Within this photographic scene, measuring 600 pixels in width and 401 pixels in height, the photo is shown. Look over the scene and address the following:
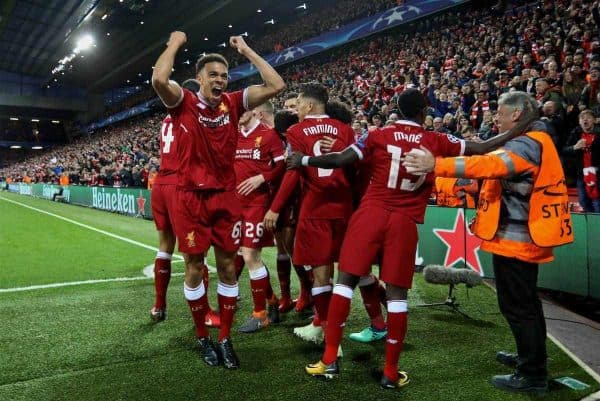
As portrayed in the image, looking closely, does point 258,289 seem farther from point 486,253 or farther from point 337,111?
point 486,253

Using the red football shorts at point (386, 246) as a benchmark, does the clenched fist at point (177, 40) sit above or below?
above

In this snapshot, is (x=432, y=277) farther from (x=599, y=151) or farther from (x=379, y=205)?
(x=599, y=151)

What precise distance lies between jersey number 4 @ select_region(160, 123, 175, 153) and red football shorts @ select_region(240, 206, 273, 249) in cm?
95

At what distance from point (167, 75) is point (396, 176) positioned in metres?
1.71

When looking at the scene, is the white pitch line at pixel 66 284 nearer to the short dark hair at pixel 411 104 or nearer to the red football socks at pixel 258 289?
the red football socks at pixel 258 289

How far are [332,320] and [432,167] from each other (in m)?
1.28

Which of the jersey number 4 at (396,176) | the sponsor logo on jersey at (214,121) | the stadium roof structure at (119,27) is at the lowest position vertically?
the jersey number 4 at (396,176)

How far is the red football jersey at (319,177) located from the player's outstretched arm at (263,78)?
0.41 metres

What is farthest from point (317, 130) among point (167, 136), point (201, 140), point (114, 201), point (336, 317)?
point (114, 201)

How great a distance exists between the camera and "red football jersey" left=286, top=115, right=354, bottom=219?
3893 millimetres

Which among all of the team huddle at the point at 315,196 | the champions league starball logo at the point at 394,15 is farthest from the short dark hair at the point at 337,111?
the champions league starball logo at the point at 394,15

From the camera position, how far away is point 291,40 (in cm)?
2862

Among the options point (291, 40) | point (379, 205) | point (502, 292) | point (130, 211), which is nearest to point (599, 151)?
point (502, 292)

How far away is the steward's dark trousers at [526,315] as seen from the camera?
10.8 ft
